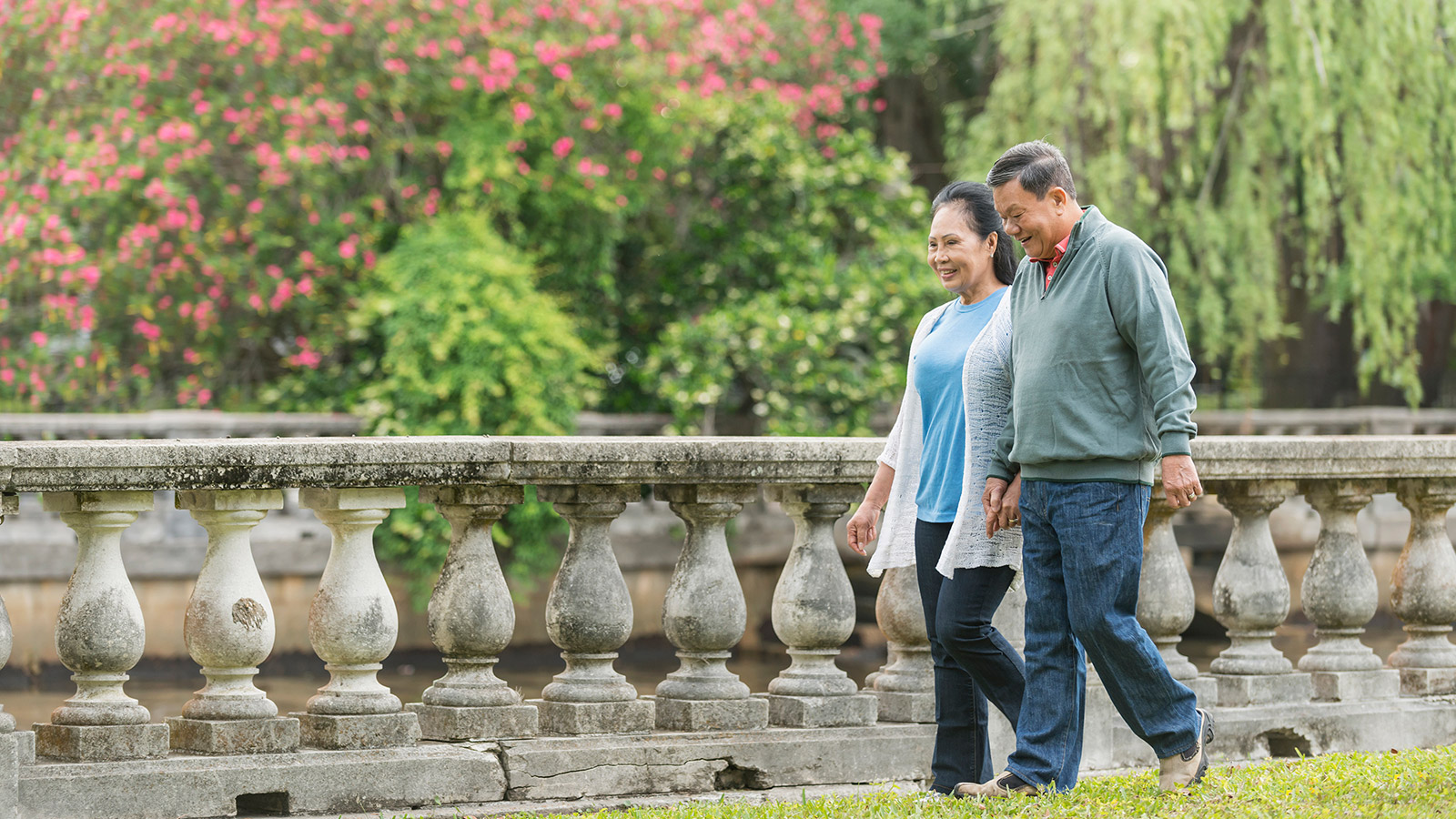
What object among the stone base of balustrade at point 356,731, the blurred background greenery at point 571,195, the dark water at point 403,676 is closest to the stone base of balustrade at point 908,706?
the stone base of balustrade at point 356,731

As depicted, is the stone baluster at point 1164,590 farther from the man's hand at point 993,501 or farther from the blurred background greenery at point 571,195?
the blurred background greenery at point 571,195

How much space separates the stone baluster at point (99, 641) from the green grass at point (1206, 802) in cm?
121

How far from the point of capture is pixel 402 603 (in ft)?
36.4

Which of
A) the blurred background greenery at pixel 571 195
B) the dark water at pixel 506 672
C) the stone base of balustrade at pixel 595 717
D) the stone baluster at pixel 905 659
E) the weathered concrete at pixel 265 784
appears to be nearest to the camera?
the weathered concrete at pixel 265 784

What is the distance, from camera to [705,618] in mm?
4336

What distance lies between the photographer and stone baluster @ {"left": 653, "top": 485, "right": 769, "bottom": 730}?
4336 millimetres

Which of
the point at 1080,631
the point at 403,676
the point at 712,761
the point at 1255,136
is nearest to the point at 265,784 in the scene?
the point at 712,761

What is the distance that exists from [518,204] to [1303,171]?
6.31 m

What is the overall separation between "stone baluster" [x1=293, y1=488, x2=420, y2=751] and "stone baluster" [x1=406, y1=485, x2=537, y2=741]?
14cm

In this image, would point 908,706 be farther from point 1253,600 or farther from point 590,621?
point 1253,600

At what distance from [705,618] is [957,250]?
127 cm

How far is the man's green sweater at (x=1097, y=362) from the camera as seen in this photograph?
364cm

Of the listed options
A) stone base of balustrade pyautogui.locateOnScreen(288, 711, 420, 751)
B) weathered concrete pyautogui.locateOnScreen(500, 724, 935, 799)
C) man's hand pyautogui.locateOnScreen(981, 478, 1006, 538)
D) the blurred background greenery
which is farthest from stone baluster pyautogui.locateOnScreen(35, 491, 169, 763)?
the blurred background greenery

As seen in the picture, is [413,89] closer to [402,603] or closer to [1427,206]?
[402,603]
